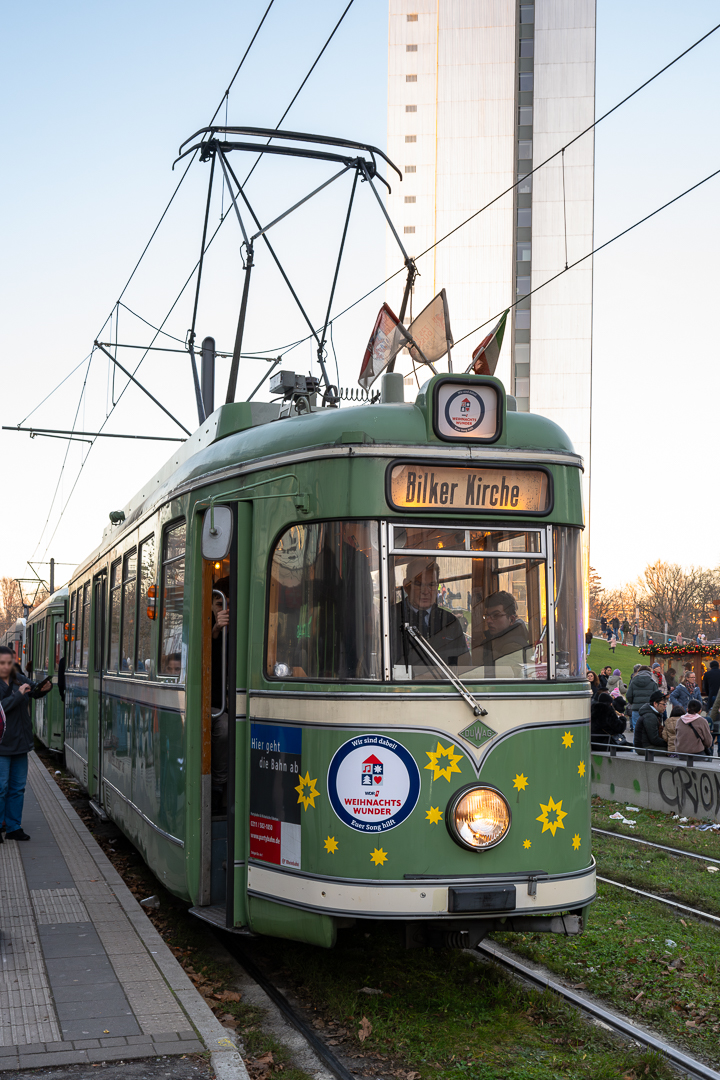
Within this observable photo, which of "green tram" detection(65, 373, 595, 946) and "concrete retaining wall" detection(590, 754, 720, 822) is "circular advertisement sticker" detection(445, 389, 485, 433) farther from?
"concrete retaining wall" detection(590, 754, 720, 822)

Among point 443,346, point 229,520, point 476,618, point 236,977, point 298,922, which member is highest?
point 443,346

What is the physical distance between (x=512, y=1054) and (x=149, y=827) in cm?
324

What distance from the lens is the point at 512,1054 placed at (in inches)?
202

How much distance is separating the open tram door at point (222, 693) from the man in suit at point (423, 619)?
3.17 feet

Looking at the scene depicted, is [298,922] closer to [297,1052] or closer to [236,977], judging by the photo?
[297,1052]

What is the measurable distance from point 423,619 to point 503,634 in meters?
0.45

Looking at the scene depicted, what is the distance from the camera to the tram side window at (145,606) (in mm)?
7793

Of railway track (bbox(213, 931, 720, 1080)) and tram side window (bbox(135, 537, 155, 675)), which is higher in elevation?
tram side window (bbox(135, 537, 155, 675))

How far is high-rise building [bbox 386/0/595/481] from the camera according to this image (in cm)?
6362

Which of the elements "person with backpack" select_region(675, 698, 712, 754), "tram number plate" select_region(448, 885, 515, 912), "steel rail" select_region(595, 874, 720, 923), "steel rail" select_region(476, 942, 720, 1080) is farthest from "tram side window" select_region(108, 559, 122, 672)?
"person with backpack" select_region(675, 698, 712, 754)

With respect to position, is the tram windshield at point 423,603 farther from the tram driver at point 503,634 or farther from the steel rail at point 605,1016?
the steel rail at point 605,1016

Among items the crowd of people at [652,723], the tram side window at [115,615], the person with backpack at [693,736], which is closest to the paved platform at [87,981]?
the tram side window at [115,615]

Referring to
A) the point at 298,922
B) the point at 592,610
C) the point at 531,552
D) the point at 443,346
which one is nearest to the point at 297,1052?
the point at 298,922

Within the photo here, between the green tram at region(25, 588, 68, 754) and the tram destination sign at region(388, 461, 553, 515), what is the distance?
11.4 metres
